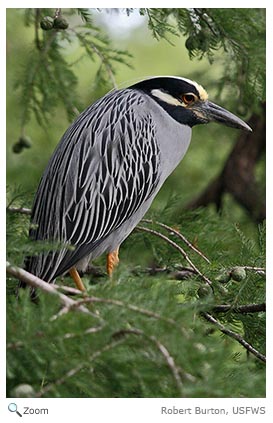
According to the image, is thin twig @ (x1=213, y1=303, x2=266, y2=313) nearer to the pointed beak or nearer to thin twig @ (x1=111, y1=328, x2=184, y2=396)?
thin twig @ (x1=111, y1=328, x2=184, y2=396)

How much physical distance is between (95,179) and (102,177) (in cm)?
3

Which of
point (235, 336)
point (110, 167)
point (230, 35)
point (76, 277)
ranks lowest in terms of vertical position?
point (76, 277)

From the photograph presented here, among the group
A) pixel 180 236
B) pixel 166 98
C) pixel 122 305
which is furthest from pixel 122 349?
pixel 166 98

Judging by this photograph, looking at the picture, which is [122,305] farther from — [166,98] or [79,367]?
[166,98]

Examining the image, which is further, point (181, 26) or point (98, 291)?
point (181, 26)

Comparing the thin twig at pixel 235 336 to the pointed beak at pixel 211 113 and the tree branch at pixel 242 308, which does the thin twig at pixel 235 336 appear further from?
the pointed beak at pixel 211 113

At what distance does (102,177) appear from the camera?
2.33 meters

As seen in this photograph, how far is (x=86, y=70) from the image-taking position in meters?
4.96

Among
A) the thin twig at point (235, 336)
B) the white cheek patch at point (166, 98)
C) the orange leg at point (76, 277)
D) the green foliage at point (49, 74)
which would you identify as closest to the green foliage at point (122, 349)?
the thin twig at point (235, 336)

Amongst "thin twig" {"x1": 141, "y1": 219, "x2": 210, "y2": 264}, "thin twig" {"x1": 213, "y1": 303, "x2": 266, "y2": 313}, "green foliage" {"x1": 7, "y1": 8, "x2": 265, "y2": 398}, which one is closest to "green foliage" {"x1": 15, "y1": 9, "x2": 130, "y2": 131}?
"green foliage" {"x1": 7, "y1": 8, "x2": 265, "y2": 398}

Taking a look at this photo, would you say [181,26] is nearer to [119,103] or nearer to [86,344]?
[119,103]

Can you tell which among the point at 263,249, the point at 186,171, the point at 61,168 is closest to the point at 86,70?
the point at 186,171

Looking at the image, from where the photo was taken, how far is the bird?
88.7 inches

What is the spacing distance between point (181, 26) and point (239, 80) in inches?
14.4
